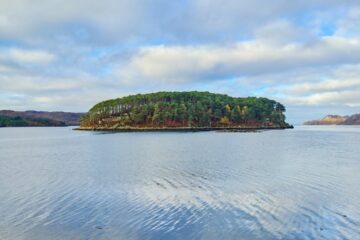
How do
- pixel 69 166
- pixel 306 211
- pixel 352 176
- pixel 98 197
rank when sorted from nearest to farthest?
1. pixel 306 211
2. pixel 98 197
3. pixel 352 176
4. pixel 69 166

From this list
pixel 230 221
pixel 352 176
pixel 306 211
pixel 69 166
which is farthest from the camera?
pixel 69 166

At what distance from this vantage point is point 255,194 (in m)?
26.1

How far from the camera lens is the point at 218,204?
2292 cm

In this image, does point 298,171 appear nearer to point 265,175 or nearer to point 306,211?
point 265,175

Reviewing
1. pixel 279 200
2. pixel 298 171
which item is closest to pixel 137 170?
pixel 298 171

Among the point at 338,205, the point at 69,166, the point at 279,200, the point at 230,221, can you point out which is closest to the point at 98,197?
the point at 230,221

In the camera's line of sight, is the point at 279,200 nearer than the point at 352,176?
Yes

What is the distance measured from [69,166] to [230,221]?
32.2 meters

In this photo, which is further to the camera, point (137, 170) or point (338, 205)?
point (137, 170)

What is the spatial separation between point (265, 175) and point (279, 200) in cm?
1187

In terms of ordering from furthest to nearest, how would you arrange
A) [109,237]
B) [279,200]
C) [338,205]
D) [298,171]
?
[298,171] → [279,200] → [338,205] → [109,237]

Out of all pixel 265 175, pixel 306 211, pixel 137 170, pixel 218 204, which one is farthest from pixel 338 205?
pixel 137 170

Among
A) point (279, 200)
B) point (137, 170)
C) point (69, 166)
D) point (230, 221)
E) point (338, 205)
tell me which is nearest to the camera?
point (230, 221)

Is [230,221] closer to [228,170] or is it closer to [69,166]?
[228,170]
